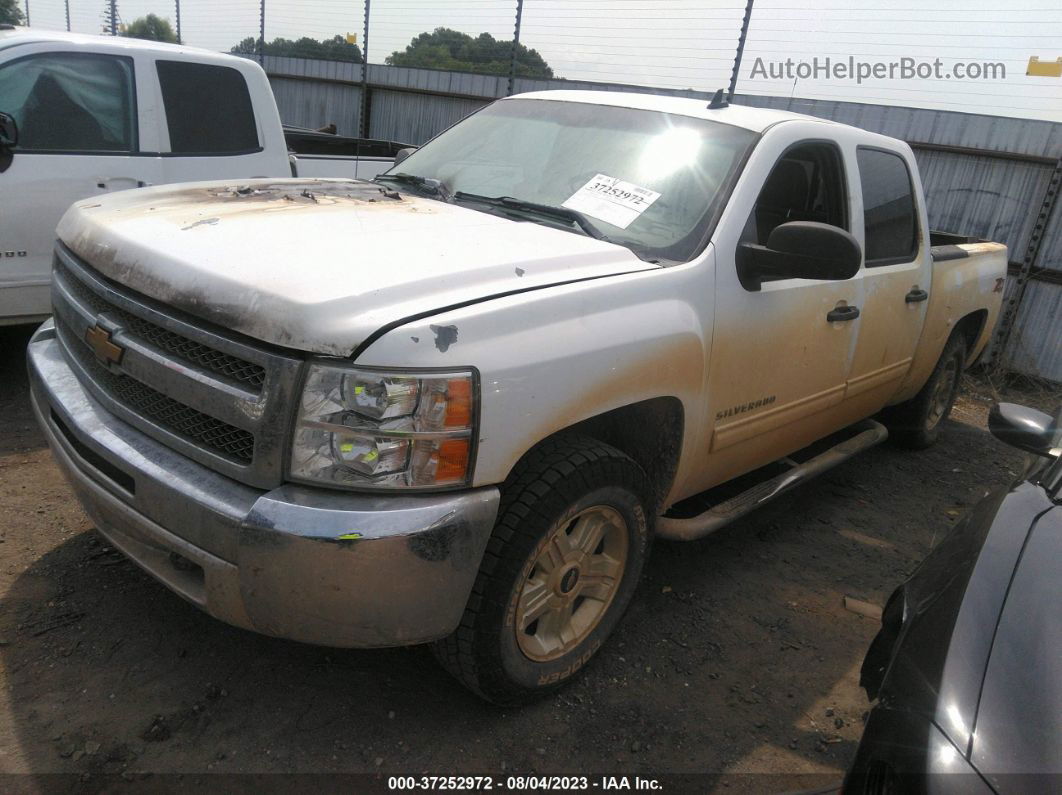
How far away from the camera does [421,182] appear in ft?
11.1

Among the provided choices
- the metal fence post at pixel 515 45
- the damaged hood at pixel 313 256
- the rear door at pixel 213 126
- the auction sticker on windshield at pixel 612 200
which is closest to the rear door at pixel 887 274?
the auction sticker on windshield at pixel 612 200

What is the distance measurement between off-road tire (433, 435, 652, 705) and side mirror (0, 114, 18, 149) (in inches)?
141

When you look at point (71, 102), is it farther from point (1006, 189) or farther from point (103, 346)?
point (1006, 189)

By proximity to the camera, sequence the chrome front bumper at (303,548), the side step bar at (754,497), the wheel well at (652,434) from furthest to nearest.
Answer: the side step bar at (754,497), the wheel well at (652,434), the chrome front bumper at (303,548)

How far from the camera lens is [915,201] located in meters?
4.26

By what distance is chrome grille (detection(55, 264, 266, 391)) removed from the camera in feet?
6.59

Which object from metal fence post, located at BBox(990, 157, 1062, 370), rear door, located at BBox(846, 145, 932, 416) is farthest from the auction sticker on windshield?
metal fence post, located at BBox(990, 157, 1062, 370)

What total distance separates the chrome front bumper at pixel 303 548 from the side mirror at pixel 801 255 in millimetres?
1370

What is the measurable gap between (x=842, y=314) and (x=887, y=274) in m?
0.57

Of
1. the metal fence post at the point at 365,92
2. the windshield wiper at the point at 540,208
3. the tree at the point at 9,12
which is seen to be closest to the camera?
the windshield wiper at the point at 540,208

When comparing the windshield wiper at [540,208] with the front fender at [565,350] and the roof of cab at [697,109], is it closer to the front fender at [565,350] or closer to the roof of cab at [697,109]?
the front fender at [565,350]

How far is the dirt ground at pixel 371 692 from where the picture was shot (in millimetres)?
2250

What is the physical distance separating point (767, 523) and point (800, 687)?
1.32 meters

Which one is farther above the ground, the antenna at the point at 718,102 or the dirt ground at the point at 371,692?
the antenna at the point at 718,102
